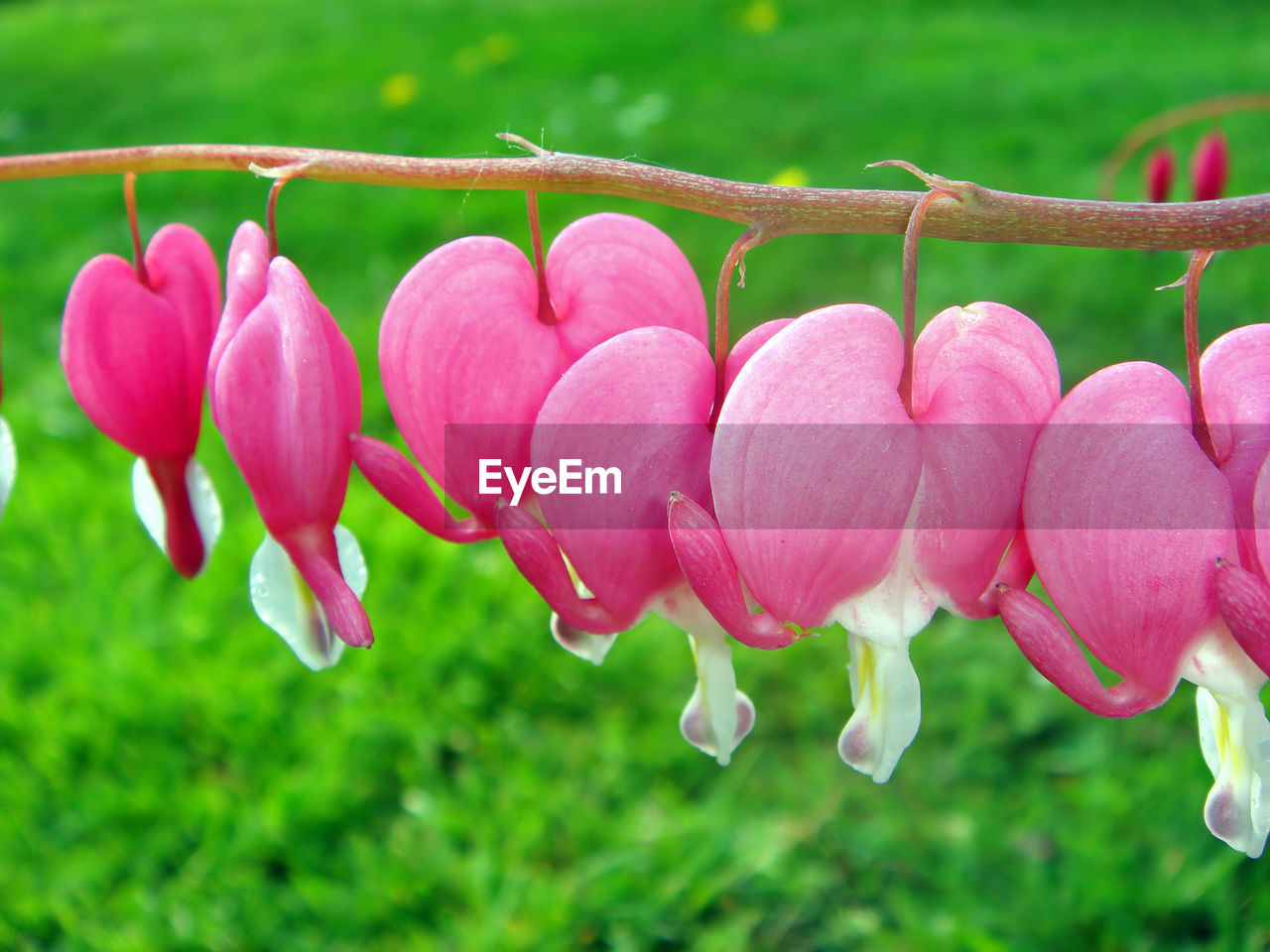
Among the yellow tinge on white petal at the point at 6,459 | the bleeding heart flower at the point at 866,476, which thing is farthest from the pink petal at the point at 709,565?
the yellow tinge on white petal at the point at 6,459

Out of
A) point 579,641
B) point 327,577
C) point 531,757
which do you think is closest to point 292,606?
point 327,577

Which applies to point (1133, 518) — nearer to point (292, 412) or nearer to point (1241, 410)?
point (1241, 410)

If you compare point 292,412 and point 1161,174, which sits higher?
point 292,412

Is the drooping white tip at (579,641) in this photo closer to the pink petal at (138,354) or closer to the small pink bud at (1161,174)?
the pink petal at (138,354)

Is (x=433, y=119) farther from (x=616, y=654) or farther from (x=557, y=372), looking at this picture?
(x=557, y=372)

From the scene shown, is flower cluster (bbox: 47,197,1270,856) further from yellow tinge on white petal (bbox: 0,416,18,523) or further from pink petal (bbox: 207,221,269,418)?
yellow tinge on white petal (bbox: 0,416,18,523)

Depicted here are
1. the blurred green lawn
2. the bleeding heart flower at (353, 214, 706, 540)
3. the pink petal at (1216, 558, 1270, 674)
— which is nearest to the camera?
the pink petal at (1216, 558, 1270, 674)

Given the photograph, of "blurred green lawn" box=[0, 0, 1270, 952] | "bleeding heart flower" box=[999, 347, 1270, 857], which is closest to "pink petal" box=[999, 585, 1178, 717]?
"bleeding heart flower" box=[999, 347, 1270, 857]
